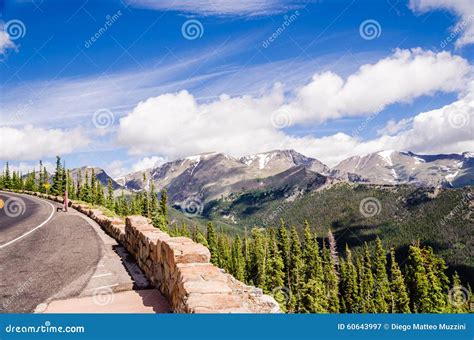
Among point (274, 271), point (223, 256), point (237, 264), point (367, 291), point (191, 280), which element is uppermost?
point (191, 280)

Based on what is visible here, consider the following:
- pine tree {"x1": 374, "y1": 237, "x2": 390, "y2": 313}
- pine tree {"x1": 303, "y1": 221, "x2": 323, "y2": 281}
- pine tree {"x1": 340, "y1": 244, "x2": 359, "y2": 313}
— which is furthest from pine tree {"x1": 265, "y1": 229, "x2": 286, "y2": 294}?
pine tree {"x1": 374, "y1": 237, "x2": 390, "y2": 313}

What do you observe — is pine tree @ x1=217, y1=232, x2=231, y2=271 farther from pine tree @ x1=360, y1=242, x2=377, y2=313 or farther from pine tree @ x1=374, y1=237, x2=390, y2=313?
pine tree @ x1=374, y1=237, x2=390, y2=313

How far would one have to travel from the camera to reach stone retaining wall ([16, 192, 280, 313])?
655 centimetres

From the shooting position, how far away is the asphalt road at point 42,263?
364 inches

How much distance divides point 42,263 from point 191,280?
7.45m

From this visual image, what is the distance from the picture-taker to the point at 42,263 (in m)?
12.5

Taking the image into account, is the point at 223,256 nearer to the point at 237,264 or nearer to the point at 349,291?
the point at 237,264

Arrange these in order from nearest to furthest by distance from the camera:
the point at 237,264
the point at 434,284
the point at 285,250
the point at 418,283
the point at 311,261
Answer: the point at 434,284 < the point at 418,283 < the point at 311,261 < the point at 285,250 < the point at 237,264

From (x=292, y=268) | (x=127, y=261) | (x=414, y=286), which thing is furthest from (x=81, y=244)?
(x=292, y=268)

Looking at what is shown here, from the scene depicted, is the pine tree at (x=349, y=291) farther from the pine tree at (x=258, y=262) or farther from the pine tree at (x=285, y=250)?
the pine tree at (x=258, y=262)

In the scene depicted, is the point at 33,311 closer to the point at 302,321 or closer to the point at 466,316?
the point at 302,321

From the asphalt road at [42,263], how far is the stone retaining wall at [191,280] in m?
1.92

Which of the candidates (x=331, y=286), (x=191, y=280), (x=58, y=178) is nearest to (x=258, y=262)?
(x=331, y=286)

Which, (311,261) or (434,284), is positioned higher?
(311,261)
